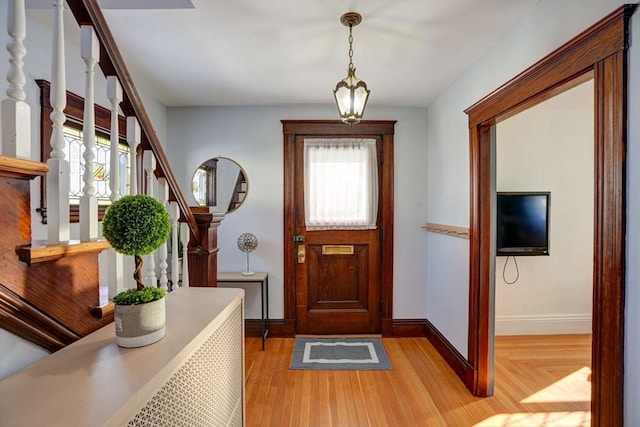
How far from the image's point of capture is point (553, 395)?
234 cm

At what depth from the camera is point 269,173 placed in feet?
11.2

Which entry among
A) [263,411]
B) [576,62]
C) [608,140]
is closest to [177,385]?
[263,411]

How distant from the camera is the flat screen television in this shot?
3189 millimetres

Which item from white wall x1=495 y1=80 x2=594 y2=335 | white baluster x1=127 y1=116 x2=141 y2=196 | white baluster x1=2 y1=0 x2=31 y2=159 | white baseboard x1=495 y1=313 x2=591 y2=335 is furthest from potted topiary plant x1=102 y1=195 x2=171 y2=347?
Result: white baseboard x1=495 y1=313 x2=591 y2=335

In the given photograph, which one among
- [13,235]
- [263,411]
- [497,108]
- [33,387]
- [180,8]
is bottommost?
[263,411]

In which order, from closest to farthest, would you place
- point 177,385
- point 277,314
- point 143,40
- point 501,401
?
point 177,385 < point 143,40 < point 501,401 < point 277,314

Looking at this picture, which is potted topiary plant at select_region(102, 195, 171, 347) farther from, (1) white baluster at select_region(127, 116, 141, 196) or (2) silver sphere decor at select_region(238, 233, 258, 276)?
(2) silver sphere decor at select_region(238, 233, 258, 276)

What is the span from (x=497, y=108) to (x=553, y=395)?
6.88ft

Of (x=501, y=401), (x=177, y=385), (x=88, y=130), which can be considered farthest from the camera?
(x=501, y=401)

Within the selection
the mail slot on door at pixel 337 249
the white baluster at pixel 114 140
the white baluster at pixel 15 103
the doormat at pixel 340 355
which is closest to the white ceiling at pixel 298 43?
the white baluster at pixel 114 140

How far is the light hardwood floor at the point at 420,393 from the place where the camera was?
6.90ft

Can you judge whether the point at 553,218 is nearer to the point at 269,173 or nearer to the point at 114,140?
the point at 269,173

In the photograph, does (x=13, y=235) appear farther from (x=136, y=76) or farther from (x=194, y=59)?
(x=136, y=76)

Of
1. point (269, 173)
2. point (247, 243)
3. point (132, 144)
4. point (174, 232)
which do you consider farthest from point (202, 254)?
point (269, 173)
